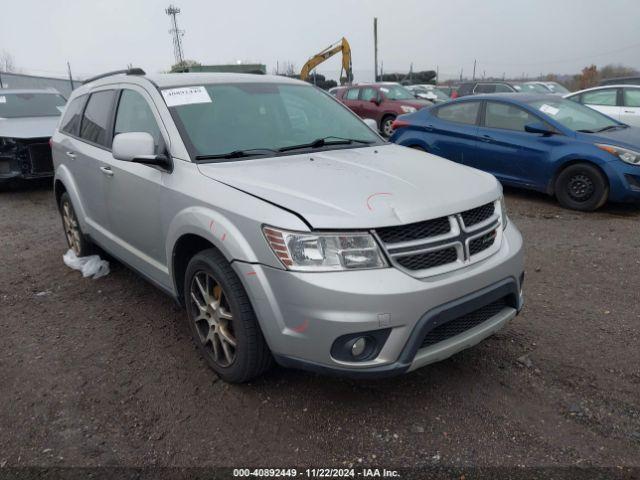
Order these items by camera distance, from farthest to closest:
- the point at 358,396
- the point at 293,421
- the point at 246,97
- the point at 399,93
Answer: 1. the point at 399,93
2. the point at 246,97
3. the point at 358,396
4. the point at 293,421

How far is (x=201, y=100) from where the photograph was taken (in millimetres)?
3254

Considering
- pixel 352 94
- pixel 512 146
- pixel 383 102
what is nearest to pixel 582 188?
pixel 512 146

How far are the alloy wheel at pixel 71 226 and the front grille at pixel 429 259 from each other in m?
3.48

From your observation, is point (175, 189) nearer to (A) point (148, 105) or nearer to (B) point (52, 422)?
(A) point (148, 105)

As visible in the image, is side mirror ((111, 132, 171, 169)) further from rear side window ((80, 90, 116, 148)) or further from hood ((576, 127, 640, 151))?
hood ((576, 127, 640, 151))

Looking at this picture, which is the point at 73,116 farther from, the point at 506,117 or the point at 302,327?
the point at 506,117

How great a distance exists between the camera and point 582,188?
6.20 meters

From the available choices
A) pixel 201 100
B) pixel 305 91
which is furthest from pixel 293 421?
pixel 305 91

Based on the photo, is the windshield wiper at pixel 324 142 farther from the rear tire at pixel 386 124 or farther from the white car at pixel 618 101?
the rear tire at pixel 386 124

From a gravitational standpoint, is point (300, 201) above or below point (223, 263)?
above

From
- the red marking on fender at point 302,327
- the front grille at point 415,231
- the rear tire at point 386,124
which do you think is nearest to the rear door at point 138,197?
the red marking on fender at point 302,327

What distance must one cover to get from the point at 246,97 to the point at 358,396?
2100 millimetres

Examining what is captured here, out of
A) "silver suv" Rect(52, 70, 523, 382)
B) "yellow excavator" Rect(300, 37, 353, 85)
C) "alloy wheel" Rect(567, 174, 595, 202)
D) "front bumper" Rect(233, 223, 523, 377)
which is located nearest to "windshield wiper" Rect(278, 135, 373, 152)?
"silver suv" Rect(52, 70, 523, 382)

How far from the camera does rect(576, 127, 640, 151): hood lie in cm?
595
